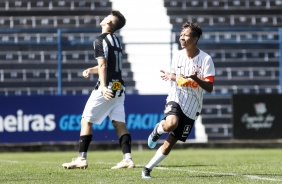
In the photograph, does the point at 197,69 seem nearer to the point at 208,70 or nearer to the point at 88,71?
the point at 208,70

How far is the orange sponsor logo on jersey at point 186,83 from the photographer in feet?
33.2

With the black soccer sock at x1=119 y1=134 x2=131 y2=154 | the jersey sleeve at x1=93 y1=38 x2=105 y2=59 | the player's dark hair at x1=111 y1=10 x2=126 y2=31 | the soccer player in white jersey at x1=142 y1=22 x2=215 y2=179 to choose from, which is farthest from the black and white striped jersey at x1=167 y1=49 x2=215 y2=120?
the black soccer sock at x1=119 y1=134 x2=131 y2=154

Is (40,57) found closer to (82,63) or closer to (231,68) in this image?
(82,63)

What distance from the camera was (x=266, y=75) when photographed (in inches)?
959

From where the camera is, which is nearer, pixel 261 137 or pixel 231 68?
pixel 261 137

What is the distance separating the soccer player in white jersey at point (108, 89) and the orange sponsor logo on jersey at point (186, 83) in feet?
5.45

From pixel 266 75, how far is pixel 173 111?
48.0 feet

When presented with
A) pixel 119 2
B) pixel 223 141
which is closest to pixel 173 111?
pixel 223 141

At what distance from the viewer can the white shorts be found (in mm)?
12125

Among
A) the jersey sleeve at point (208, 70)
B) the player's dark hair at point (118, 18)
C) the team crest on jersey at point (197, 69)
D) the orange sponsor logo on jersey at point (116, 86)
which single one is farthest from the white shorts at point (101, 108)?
the jersey sleeve at point (208, 70)

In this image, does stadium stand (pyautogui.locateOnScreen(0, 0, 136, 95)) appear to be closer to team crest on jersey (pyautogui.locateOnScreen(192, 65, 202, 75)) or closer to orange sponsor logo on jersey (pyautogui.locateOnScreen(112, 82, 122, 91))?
orange sponsor logo on jersey (pyautogui.locateOnScreen(112, 82, 122, 91))

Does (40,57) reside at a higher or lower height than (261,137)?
higher

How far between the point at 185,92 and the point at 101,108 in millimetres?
2226

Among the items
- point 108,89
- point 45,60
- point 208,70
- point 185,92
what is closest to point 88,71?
point 108,89
